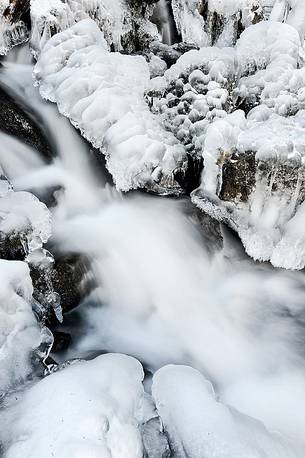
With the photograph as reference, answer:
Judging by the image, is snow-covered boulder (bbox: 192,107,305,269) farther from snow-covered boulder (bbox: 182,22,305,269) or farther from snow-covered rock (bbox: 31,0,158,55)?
Result: snow-covered rock (bbox: 31,0,158,55)

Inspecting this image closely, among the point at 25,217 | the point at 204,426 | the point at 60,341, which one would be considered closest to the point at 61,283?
the point at 60,341

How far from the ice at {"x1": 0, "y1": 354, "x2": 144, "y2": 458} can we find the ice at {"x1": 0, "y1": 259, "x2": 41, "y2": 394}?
31 centimetres

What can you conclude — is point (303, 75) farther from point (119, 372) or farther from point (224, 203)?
point (119, 372)

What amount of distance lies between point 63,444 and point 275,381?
208 centimetres

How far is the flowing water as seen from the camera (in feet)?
12.1

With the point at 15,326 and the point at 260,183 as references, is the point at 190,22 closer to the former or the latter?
the point at 260,183

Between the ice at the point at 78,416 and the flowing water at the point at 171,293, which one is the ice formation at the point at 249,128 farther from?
the ice at the point at 78,416

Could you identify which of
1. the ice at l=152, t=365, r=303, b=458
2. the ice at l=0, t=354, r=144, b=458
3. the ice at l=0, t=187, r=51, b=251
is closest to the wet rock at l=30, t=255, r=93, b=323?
the ice at l=0, t=187, r=51, b=251

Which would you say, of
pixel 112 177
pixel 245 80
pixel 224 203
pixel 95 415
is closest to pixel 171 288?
pixel 224 203

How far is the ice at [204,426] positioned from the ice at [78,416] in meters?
0.18

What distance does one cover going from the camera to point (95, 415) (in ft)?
7.44

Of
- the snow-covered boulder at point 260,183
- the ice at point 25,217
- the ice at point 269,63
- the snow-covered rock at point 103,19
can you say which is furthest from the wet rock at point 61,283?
the snow-covered rock at point 103,19

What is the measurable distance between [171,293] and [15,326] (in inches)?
65.5

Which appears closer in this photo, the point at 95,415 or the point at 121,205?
the point at 95,415
